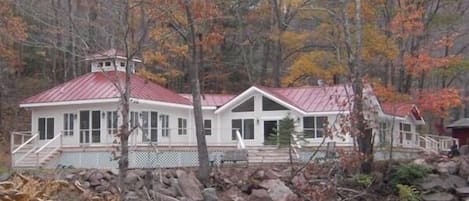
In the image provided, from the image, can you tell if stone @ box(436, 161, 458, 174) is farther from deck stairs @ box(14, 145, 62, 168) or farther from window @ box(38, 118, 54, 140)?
window @ box(38, 118, 54, 140)

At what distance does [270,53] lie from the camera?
41.2 m

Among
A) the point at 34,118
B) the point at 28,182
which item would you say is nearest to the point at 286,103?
the point at 34,118

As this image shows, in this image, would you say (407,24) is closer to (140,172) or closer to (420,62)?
(420,62)

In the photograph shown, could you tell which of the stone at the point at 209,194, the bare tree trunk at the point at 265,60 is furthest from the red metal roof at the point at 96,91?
the bare tree trunk at the point at 265,60

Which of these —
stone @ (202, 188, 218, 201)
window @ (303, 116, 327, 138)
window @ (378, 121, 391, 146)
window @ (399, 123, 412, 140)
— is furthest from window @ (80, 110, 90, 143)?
window @ (399, 123, 412, 140)

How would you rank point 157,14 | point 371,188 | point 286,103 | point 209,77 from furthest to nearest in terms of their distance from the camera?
point 209,77 → point 286,103 → point 371,188 → point 157,14

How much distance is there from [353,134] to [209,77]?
27660mm

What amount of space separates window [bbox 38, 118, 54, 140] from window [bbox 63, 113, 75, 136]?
668 mm

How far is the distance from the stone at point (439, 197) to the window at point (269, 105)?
932cm

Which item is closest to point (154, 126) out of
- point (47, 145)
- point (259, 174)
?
point (47, 145)

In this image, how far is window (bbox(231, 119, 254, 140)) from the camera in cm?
3134

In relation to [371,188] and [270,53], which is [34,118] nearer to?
[371,188]

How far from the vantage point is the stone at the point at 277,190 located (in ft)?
68.3

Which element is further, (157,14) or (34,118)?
(34,118)
